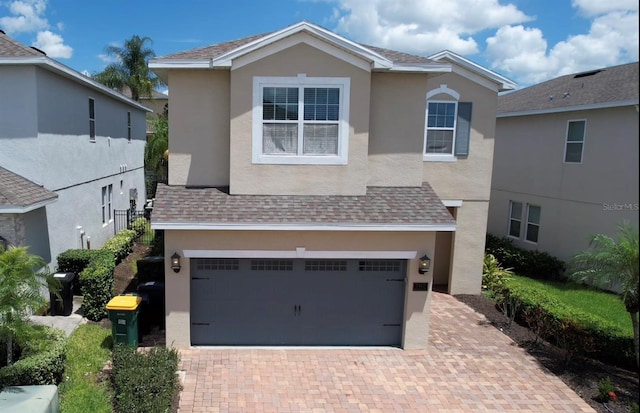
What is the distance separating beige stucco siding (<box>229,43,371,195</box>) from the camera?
9727mm

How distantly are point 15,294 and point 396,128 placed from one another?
27.1 ft

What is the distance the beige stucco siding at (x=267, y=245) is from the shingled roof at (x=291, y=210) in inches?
14.0

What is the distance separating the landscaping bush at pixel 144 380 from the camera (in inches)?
258

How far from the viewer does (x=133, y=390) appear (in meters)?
6.75

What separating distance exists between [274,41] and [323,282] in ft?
17.4

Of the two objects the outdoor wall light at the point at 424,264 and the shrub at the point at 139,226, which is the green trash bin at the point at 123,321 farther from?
the shrub at the point at 139,226

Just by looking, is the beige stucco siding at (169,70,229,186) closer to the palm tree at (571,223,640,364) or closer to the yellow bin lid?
the yellow bin lid

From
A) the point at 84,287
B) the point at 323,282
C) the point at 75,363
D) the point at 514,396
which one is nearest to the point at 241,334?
the point at 323,282

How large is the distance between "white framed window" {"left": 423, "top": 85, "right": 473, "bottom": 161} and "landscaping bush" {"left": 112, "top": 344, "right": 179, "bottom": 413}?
939 centimetres

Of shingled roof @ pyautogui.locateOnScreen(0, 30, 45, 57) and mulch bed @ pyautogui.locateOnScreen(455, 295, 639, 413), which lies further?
shingled roof @ pyautogui.locateOnScreen(0, 30, 45, 57)

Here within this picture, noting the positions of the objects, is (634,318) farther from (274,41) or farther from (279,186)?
(274,41)

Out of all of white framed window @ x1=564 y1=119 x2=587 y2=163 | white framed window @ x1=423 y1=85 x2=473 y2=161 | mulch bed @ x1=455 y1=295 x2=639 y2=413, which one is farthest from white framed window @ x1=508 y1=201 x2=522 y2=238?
mulch bed @ x1=455 y1=295 x2=639 y2=413

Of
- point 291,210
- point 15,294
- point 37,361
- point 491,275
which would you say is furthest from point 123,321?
point 491,275

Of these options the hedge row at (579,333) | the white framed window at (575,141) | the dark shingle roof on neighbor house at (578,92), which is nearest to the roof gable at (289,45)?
the hedge row at (579,333)
